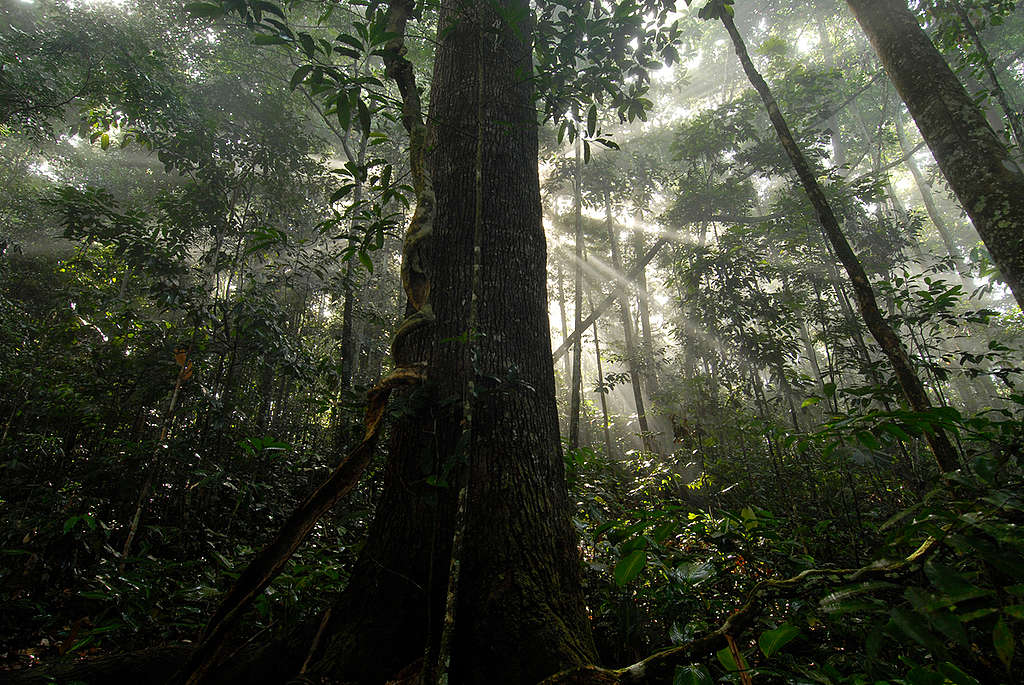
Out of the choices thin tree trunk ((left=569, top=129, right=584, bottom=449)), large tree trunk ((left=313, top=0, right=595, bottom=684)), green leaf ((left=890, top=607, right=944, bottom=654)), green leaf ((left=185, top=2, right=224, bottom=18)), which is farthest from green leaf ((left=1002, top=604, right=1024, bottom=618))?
thin tree trunk ((left=569, top=129, right=584, bottom=449))

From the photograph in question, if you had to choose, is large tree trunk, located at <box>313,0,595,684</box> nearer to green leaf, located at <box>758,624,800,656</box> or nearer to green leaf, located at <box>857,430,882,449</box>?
green leaf, located at <box>758,624,800,656</box>

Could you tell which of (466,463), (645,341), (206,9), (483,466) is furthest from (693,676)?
(645,341)

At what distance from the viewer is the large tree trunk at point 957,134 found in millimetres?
2742

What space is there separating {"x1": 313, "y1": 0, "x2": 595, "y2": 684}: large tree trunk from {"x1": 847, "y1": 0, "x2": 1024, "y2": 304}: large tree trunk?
9.60 feet

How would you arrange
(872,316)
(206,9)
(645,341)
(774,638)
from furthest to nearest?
(645,341)
(872,316)
(206,9)
(774,638)

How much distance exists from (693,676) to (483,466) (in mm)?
1068

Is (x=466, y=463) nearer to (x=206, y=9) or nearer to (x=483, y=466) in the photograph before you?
(x=483, y=466)

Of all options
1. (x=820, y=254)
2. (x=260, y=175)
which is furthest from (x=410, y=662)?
(x=820, y=254)

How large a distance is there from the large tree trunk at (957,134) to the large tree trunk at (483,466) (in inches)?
115

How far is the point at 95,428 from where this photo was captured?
4.52 m

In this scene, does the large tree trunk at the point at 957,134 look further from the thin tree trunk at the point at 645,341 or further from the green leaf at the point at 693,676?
the thin tree trunk at the point at 645,341

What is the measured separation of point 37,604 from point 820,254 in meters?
13.7

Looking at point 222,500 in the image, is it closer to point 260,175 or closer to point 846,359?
point 260,175

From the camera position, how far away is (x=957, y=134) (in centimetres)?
301
